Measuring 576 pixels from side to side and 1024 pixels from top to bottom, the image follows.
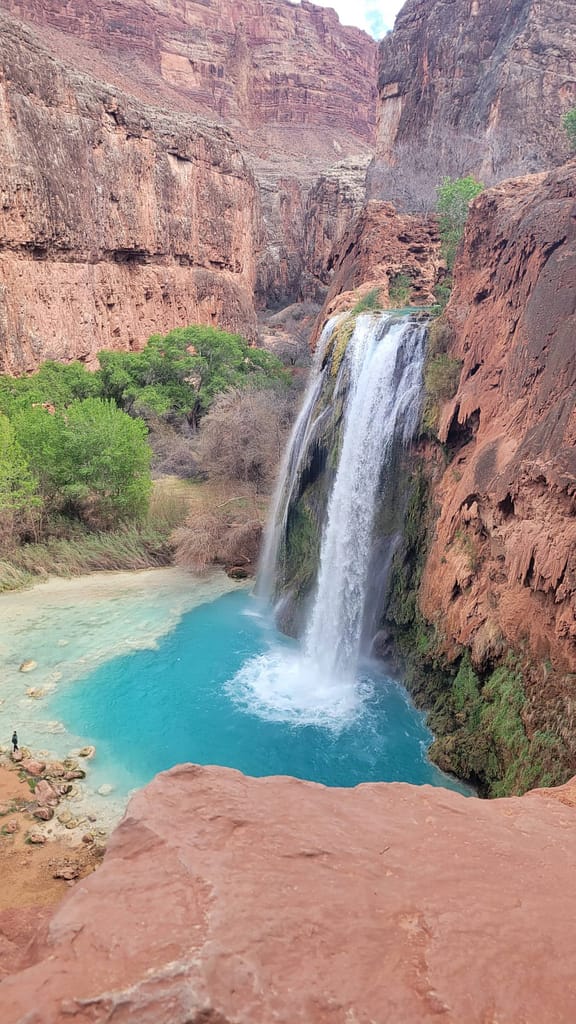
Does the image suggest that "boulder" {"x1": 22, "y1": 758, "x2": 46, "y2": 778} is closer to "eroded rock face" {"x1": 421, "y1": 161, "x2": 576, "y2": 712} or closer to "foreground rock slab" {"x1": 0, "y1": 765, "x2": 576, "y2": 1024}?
"foreground rock slab" {"x1": 0, "y1": 765, "x2": 576, "y2": 1024}

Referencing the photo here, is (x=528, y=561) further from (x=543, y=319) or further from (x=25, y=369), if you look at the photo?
(x=25, y=369)

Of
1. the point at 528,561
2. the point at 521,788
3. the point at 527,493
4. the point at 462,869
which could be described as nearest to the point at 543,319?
the point at 527,493

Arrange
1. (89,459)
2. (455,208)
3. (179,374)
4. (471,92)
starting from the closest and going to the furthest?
1. (89,459)
2. (455,208)
3. (179,374)
4. (471,92)

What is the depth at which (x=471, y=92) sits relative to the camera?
32.6 metres

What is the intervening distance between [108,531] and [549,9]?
3226 centimetres

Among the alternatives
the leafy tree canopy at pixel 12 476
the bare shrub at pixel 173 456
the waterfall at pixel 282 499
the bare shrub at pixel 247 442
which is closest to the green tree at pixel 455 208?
the waterfall at pixel 282 499

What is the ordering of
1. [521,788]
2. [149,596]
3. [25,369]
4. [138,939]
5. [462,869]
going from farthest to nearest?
1. [25,369]
2. [149,596]
3. [521,788]
4. [462,869]
5. [138,939]

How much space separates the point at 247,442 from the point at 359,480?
8.99m

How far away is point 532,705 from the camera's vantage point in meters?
7.34

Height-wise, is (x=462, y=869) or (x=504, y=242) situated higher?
(x=504, y=242)

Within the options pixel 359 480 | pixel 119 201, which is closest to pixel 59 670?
pixel 359 480

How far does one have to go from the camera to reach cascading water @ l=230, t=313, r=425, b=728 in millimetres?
11102

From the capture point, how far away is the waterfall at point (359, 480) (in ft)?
39.7

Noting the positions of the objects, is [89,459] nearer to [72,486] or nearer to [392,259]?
[72,486]
